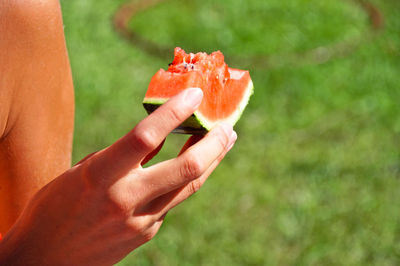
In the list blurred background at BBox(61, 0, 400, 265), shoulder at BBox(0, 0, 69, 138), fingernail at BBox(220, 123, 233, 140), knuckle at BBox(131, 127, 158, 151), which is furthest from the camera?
blurred background at BBox(61, 0, 400, 265)

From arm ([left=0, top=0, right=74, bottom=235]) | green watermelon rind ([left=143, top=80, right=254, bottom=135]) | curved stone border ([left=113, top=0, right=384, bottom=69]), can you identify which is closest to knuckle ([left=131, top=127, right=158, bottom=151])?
green watermelon rind ([left=143, top=80, right=254, bottom=135])

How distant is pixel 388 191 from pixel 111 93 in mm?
2928

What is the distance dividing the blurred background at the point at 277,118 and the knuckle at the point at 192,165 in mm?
2504

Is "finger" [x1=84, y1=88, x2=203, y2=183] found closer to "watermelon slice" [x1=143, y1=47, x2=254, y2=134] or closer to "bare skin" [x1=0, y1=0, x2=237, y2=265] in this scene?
"bare skin" [x1=0, y1=0, x2=237, y2=265]

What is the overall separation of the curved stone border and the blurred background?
20 millimetres

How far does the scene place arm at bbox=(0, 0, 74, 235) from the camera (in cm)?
200

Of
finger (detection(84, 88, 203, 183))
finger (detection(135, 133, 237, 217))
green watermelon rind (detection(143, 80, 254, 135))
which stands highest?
finger (detection(84, 88, 203, 183))

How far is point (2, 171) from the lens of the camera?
2168 millimetres

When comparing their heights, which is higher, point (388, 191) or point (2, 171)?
point (2, 171)

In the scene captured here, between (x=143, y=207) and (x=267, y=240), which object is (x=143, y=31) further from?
(x=143, y=207)

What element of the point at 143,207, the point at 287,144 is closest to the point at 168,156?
the point at 287,144

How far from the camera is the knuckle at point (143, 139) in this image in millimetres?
1402

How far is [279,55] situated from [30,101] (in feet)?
14.9

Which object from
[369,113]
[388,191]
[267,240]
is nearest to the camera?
[267,240]
